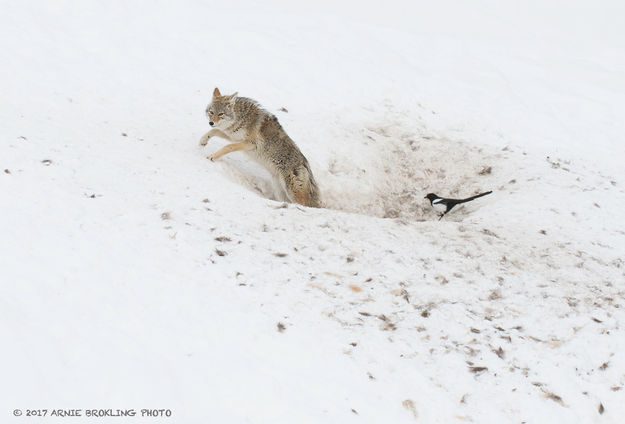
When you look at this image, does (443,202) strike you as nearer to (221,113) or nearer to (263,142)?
(263,142)

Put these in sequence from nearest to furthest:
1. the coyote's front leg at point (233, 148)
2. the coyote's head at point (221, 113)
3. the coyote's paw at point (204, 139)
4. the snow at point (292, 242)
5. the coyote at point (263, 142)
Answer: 1. the snow at point (292, 242)
2. the coyote at point (263, 142)
3. the coyote's front leg at point (233, 148)
4. the coyote's head at point (221, 113)
5. the coyote's paw at point (204, 139)

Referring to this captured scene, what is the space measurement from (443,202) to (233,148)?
10.5 ft

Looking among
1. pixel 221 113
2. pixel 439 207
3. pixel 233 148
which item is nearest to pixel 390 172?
pixel 439 207

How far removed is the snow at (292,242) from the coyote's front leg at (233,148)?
0.23 m

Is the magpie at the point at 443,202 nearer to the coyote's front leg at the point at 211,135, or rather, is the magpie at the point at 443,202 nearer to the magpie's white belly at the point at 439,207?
the magpie's white belly at the point at 439,207

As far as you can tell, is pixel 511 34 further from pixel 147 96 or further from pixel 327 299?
pixel 327 299

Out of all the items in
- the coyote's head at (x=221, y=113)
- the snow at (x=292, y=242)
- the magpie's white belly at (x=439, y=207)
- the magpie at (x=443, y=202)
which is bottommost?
the magpie's white belly at (x=439, y=207)

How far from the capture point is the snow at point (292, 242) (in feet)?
14.4

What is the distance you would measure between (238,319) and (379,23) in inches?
521

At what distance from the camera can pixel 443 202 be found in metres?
8.63

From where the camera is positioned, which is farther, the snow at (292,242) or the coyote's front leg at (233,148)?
the coyote's front leg at (233,148)

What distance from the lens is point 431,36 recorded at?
52.0 ft

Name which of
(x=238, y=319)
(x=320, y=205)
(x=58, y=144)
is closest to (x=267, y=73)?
(x=320, y=205)

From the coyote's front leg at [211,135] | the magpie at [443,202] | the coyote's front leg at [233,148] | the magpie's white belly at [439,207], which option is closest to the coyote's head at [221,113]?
the coyote's front leg at [211,135]
